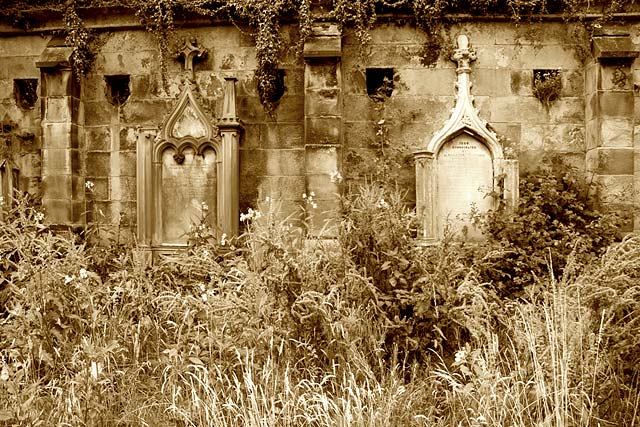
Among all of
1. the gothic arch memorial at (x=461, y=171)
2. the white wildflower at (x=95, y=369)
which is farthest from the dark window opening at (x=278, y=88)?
the white wildflower at (x=95, y=369)

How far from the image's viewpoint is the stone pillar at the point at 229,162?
7785mm

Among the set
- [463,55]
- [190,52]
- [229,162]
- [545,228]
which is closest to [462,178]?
[545,228]

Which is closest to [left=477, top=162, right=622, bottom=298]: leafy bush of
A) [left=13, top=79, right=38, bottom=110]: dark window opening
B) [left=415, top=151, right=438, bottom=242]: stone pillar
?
[left=415, top=151, right=438, bottom=242]: stone pillar

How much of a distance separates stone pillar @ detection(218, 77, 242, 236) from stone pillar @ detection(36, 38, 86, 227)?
7.97 feet

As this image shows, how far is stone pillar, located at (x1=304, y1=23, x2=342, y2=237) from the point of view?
25.1 feet

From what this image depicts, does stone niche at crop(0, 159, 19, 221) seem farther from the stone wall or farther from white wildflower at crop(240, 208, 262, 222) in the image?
white wildflower at crop(240, 208, 262, 222)

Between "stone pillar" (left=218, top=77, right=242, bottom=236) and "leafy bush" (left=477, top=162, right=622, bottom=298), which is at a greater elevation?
"stone pillar" (left=218, top=77, right=242, bottom=236)

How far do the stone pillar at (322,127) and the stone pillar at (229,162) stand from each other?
100cm

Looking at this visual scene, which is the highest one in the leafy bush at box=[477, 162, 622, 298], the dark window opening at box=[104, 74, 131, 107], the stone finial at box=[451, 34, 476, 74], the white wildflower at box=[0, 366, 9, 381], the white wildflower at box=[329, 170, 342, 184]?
the stone finial at box=[451, 34, 476, 74]

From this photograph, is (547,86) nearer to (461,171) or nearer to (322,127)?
(461,171)

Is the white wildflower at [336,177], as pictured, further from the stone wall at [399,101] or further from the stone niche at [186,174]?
the stone niche at [186,174]

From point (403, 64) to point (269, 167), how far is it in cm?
251

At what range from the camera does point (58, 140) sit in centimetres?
840

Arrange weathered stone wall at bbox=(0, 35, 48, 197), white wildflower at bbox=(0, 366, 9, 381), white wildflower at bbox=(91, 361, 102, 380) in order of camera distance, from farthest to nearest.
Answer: weathered stone wall at bbox=(0, 35, 48, 197)
white wildflower at bbox=(91, 361, 102, 380)
white wildflower at bbox=(0, 366, 9, 381)
